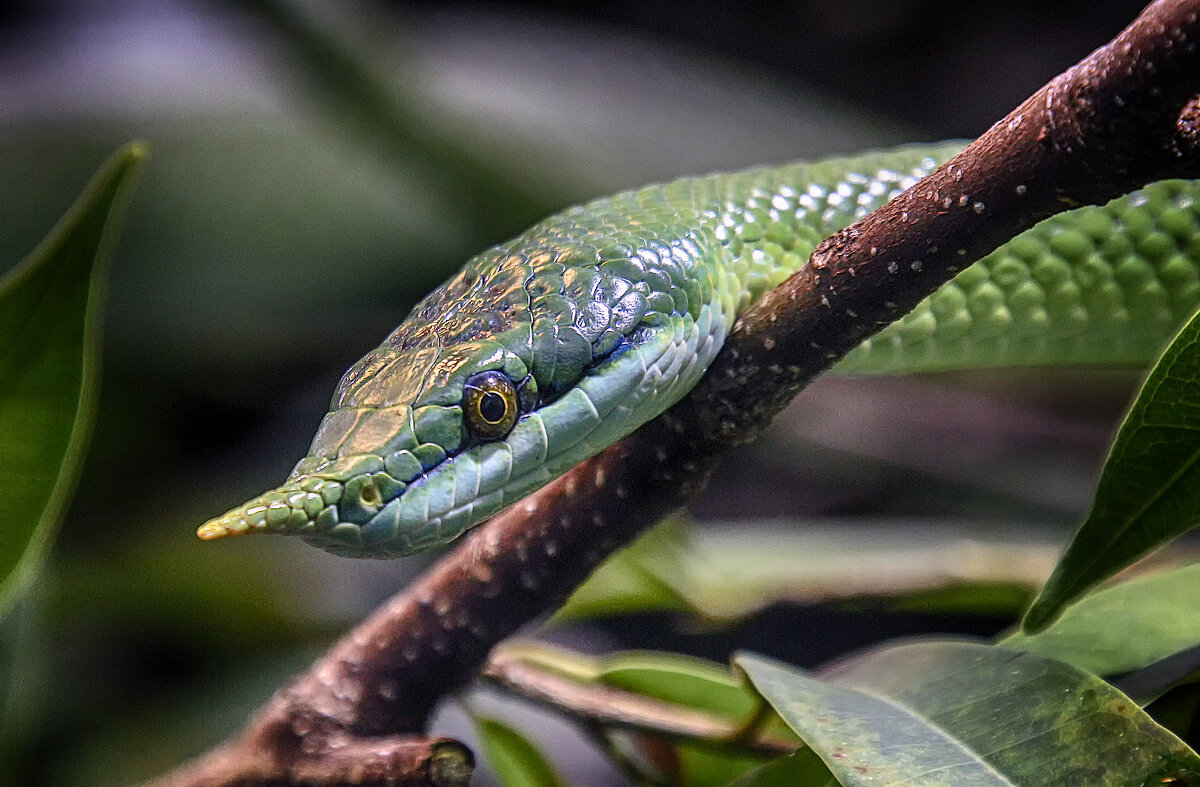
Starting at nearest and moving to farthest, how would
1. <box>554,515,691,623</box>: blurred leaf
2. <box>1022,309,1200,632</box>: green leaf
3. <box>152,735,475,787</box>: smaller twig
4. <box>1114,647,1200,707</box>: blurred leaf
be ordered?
<box>1022,309,1200,632</box>: green leaf → <box>1114,647,1200,707</box>: blurred leaf → <box>152,735,475,787</box>: smaller twig → <box>554,515,691,623</box>: blurred leaf

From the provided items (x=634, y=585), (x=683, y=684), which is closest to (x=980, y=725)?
(x=683, y=684)

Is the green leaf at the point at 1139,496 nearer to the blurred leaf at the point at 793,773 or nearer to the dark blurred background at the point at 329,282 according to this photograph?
the blurred leaf at the point at 793,773

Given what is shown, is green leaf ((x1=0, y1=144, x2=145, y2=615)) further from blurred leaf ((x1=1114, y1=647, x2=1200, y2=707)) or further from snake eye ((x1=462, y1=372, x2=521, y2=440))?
blurred leaf ((x1=1114, y1=647, x2=1200, y2=707))

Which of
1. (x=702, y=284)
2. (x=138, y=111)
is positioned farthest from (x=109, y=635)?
(x=702, y=284)

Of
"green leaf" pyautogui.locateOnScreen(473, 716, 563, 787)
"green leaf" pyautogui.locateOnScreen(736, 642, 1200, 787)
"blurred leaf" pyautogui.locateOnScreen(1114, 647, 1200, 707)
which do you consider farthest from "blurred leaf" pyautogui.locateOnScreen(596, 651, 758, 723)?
"blurred leaf" pyautogui.locateOnScreen(1114, 647, 1200, 707)

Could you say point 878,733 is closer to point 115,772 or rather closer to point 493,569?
point 493,569

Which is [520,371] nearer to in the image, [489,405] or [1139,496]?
[489,405]

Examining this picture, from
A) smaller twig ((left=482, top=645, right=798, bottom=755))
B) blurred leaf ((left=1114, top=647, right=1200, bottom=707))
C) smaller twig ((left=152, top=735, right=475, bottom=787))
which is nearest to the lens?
blurred leaf ((left=1114, top=647, right=1200, bottom=707))

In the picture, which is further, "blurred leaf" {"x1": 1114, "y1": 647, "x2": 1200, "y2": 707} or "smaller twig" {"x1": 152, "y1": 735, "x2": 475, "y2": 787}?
"smaller twig" {"x1": 152, "y1": 735, "x2": 475, "y2": 787}
